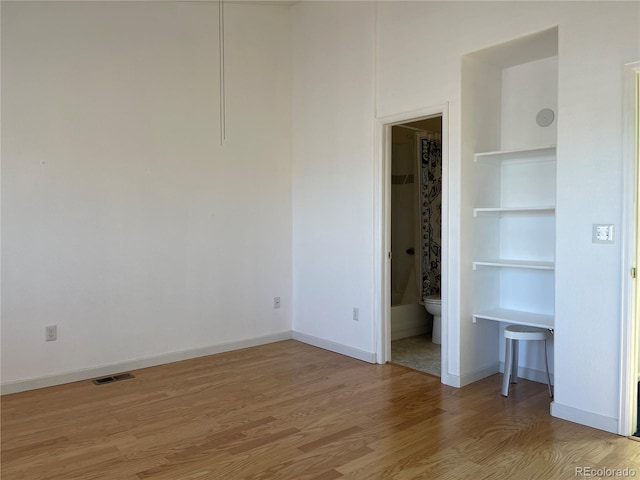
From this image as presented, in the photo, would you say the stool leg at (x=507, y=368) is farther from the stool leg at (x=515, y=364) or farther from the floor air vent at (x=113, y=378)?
the floor air vent at (x=113, y=378)

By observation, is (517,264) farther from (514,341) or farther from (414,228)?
(414,228)

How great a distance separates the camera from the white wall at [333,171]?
171 inches

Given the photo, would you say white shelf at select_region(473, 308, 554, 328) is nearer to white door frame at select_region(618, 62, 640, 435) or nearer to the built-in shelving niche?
the built-in shelving niche

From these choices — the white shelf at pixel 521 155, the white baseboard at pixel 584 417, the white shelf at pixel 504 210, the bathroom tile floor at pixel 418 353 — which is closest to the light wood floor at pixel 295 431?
the white baseboard at pixel 584 417

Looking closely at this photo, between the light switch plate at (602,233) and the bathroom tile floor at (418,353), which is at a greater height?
the light switch plate at (602,233)

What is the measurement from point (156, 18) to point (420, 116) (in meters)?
2.39

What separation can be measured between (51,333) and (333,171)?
8.90 feet

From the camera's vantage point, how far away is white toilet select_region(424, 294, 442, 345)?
4.87 m

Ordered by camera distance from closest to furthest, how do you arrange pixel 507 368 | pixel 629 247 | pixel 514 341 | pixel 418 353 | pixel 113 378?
pixel 629 247 < pixel 507 368 < pixel 514 341 < pixel 113 378 < pixel 418 353

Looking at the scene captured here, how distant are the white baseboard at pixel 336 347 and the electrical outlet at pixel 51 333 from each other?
7.39ft

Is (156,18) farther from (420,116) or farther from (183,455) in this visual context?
(183,455)

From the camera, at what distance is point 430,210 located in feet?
17.7

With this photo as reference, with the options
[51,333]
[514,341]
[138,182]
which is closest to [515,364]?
[514,341]

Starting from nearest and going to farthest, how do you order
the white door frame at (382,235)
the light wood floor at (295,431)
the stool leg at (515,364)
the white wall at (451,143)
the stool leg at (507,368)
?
the light wood floor at (295,431) < the white wall at (451,143) < the stool leg at (507,368) < the stool leg at (515,364) < the white door frame at (382,235)
